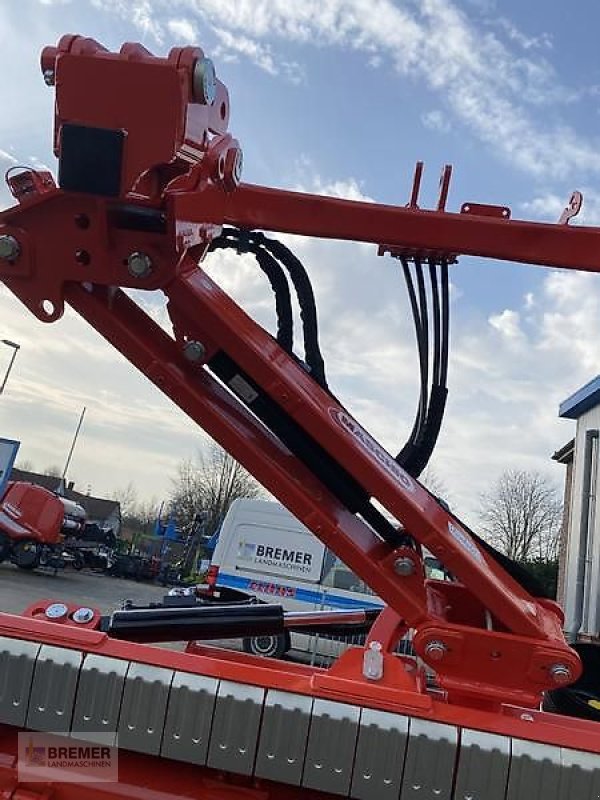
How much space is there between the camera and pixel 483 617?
3.02 metres

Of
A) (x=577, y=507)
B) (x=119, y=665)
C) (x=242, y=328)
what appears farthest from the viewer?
(x=577, y=507)

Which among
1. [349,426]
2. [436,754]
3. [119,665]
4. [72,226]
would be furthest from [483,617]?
[72,226]

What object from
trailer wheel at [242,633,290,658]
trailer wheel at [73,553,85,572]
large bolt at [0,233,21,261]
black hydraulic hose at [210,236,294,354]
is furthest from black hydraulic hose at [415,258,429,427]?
trailer wheel at [73,553,85,572]

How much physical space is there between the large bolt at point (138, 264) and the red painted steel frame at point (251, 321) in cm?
2

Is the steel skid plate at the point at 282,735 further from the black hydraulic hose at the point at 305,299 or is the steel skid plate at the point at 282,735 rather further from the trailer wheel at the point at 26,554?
the trailer wheel at the point at 26,554

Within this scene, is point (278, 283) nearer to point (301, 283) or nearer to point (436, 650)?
point (301, 283)

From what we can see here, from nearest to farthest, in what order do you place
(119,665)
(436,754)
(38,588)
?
(436,754) < (119,665) < (38,588)

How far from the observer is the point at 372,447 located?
3064 mm

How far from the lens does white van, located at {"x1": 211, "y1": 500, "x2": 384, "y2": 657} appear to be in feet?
39.8

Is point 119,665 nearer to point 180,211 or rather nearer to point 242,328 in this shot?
point 242,328

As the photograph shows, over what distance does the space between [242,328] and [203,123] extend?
2.47ft

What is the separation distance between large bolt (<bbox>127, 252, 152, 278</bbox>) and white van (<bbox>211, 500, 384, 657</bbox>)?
9606 mm

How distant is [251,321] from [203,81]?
35.2 inches

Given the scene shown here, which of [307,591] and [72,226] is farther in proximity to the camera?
[307,591]
